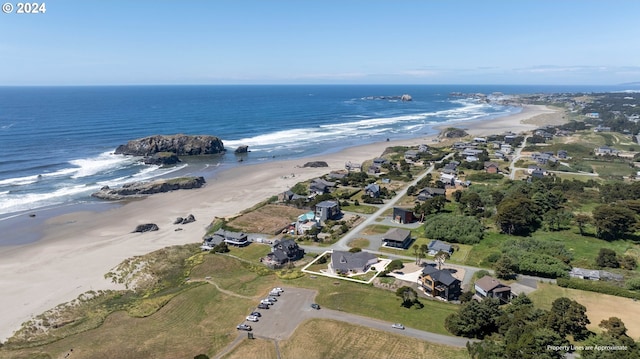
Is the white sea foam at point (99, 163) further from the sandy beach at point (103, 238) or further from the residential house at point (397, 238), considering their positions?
the residential house at point (397, 238)

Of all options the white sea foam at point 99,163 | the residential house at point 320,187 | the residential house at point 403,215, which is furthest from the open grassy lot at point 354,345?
the white sea foam at point 99,163

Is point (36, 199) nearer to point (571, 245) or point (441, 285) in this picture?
point (441, 285)

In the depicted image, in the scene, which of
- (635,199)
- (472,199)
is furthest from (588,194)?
(472,199)

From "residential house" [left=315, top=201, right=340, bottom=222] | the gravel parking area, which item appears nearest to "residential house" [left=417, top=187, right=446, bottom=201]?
"residential house" [left=315, top=201, right=340, bottom=222]

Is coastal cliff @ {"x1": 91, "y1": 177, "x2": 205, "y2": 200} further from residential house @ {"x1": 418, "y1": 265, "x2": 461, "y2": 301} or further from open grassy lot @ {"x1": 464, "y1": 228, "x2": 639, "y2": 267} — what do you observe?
residential house @ {"x1": 418, "y1": 265, "x2": 461, "y2": 301}

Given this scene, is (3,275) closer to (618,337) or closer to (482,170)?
(618,337)

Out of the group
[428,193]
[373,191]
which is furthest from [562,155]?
[373,191]
